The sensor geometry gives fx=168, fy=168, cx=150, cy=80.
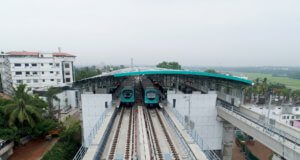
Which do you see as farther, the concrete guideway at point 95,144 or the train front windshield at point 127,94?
the train front windshield at point 127,94

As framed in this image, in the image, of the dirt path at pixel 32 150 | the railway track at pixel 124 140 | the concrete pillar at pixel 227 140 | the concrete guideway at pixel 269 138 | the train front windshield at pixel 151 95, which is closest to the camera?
the railway track at pixel 124 140

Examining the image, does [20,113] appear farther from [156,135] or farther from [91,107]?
[156,135]

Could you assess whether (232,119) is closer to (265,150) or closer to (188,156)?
(188,156)

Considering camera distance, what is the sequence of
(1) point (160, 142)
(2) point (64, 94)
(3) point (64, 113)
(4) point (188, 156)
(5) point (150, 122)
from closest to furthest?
1. (4) point (188, 156)
2. (1) point (160, 142)
3. (5) point (150, 122)
4. (3) point (64, 113)
5. (2) point (64, 94)

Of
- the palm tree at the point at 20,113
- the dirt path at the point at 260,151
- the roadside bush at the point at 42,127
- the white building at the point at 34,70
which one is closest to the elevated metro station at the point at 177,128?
the roadside bush at the point at 42,127

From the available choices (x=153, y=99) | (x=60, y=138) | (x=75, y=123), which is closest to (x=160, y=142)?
(x=153, y=99)

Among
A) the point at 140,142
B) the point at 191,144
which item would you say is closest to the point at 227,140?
the point at 191,144

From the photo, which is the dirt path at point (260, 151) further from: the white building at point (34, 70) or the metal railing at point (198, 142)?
the white building at point (34, 70)

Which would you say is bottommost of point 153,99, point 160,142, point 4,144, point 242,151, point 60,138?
point 242,151
